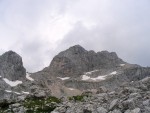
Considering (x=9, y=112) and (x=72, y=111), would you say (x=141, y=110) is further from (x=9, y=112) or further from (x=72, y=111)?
(x=9, y=112)

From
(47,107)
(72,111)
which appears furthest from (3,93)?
(72,111)

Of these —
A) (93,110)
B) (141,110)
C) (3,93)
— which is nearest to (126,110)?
(141,110)

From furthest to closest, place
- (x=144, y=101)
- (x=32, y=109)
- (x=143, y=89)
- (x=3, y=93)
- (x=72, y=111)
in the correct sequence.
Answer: (x=3, y=93), (x=32, y=109), (x=143, y=89), (x=72, y=111), (x=144, y=101)

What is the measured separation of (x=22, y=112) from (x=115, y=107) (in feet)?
47.0

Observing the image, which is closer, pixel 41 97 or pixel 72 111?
pixel 72 111

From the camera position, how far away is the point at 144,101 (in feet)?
87.9

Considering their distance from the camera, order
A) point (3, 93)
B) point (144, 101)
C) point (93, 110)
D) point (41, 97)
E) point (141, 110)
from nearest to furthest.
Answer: point (141, 110) < point (144, 101) < point (93, 110) < point (41, 97) < point (3, 93)

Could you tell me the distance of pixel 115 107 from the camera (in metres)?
27.7

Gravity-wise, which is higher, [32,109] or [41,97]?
[41,97]

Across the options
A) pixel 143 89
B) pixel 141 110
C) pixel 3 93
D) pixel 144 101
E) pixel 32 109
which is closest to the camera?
pixel 141 110

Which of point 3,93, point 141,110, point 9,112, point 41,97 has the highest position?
point 3,93

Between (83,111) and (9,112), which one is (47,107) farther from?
(83,111)

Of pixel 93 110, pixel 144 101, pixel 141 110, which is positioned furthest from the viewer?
pixel 93 110

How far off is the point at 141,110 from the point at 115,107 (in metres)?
3.21
